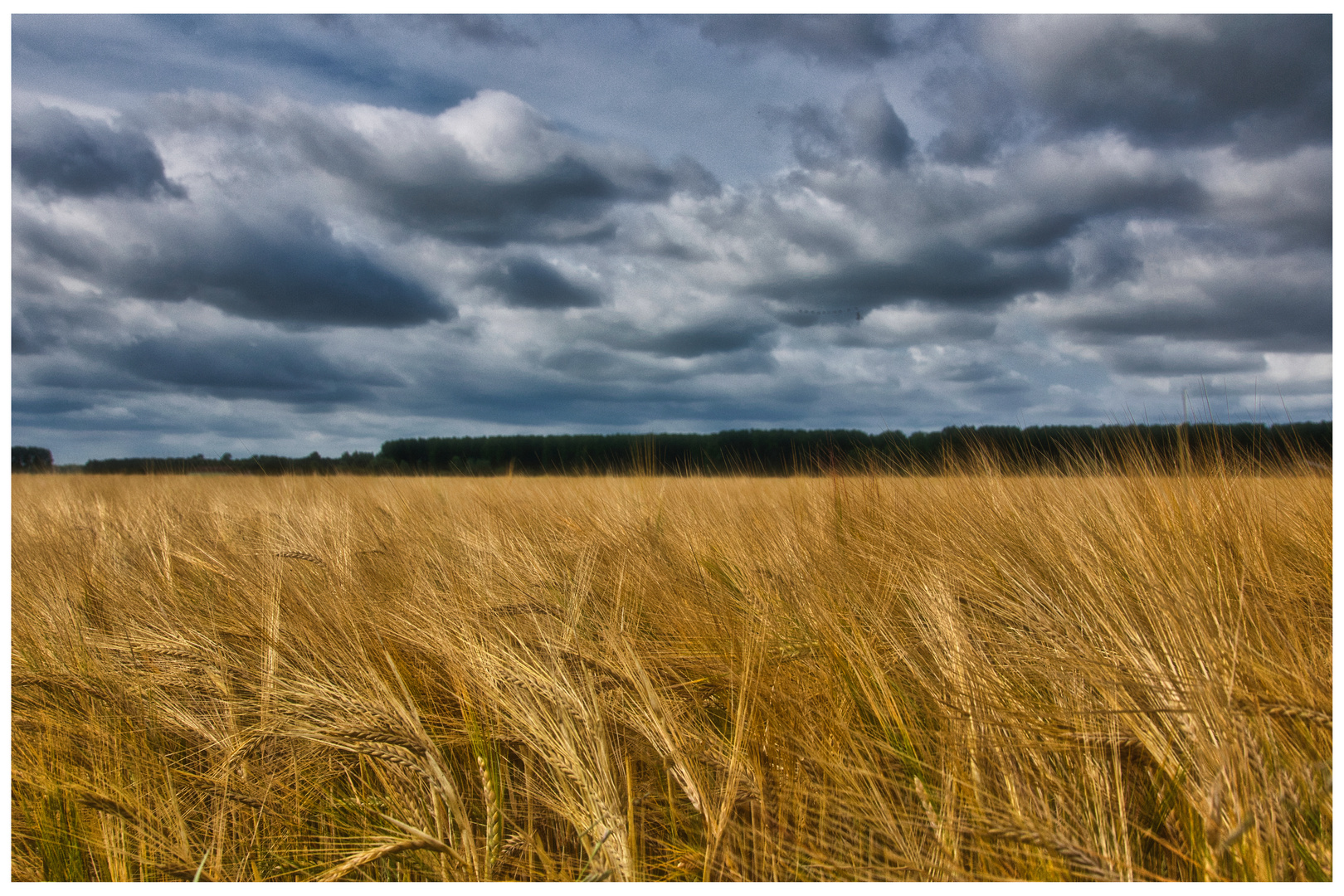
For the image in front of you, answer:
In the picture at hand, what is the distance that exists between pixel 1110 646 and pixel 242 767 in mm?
1896

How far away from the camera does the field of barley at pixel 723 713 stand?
41.9 inches

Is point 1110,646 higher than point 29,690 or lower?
higher

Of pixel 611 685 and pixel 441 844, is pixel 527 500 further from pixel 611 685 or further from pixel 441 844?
pixel 441 844

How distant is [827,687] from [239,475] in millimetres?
10911

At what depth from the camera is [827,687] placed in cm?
146

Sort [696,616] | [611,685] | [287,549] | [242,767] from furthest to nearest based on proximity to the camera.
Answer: [287,549] → [696,616] → [611,685] → [242,767]

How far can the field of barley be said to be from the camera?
3.49ft

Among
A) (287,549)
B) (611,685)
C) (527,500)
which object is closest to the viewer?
(611,685)

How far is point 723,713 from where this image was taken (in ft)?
5.48

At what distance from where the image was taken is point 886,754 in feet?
4.34

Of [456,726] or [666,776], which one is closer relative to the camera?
[666,776]

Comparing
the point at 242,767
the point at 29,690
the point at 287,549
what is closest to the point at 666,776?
the point at 242,767

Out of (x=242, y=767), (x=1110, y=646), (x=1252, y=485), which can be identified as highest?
(x=1252, y=485)

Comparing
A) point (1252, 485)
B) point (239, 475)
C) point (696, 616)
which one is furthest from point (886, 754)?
point (239, 475)
